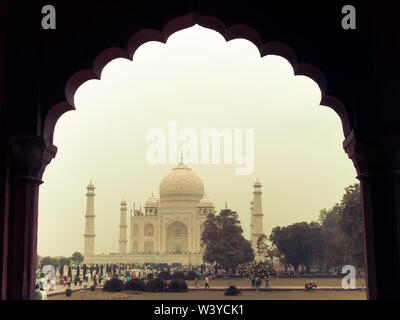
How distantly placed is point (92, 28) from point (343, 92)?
60.2 inches

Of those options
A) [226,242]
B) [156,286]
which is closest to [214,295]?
[156,286]

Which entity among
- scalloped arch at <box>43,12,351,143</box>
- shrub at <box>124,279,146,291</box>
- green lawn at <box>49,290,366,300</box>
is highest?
scalloped arch at <box>43,12,351,143</box>

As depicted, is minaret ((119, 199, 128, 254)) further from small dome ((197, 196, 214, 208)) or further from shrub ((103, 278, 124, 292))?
shrub ((103, 278, 124, 292))

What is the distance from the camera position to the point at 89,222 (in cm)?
3603

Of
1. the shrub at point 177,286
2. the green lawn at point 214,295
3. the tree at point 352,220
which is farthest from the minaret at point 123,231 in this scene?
the tree at point 352,220

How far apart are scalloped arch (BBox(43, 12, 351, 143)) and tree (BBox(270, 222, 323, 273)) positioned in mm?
21700

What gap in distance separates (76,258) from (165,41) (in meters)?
36.3

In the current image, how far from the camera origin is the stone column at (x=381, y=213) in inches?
111

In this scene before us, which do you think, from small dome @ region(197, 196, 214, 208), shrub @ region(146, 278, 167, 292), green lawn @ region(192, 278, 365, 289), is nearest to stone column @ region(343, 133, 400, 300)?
shrub @ region(146, 278, 167, 292)

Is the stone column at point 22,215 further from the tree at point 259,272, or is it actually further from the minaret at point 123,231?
the minaret at point 123,231

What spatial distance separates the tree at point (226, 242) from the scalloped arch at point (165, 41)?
→ 2086 centimetres

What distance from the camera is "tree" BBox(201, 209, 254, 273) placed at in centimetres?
2366
